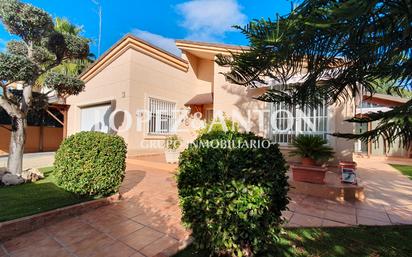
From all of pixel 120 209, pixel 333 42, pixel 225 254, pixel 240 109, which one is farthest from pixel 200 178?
pixel 240 109

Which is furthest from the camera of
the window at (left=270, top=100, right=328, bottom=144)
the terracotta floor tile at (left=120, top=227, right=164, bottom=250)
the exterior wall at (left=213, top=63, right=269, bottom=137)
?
the exterior wall at (left=213, top=63, right=269, bottom=137)

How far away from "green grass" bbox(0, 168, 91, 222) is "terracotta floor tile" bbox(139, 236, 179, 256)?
2367 mm

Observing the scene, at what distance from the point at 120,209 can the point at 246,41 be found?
421 cm

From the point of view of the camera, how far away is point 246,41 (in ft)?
7.40

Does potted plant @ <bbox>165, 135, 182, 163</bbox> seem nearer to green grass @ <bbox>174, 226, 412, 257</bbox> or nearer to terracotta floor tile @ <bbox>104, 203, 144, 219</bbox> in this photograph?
terracotta floor tile @ <bbox>104, 203, 144, 219</bbox>

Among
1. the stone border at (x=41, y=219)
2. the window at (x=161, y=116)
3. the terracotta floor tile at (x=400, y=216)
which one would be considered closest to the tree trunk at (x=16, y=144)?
the stone border at (x=41, y=219)

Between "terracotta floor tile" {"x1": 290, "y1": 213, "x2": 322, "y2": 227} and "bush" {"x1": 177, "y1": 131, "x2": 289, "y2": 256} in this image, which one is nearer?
"bush" {"x1": 177, "y1": 131, "x2": 289, "y2": 256}

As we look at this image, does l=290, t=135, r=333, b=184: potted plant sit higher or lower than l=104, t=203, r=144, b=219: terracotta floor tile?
higher

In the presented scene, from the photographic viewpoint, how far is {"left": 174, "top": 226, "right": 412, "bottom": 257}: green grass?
2951 mm

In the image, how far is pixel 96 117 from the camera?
1335 centimetres

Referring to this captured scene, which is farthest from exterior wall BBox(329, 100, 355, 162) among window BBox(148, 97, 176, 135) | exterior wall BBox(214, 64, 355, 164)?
window BBox(148, 97, 176, 135)

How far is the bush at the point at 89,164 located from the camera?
4.50m

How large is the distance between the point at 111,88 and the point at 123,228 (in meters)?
10.1

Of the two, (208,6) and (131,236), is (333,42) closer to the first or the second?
(131,236)
